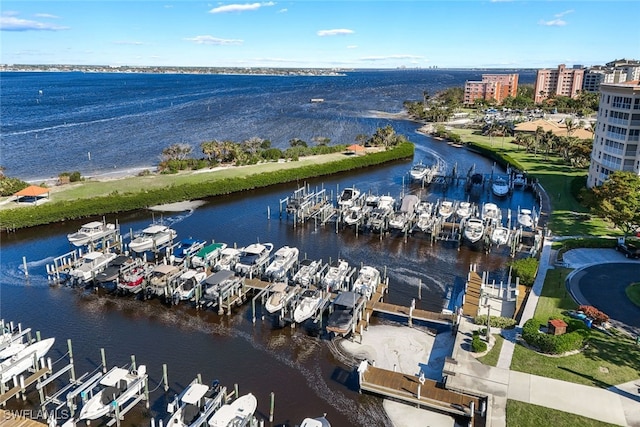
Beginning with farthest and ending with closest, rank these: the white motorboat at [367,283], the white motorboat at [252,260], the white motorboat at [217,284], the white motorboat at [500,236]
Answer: the white motorboat at [500,236] → the white motorboat at [252,260] → the white motorboat at [367,283] → the white motorboat at [217,284]

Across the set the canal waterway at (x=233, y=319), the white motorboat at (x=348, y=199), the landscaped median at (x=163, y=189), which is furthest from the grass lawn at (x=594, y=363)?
the landscaped median at (x=163, y=189)

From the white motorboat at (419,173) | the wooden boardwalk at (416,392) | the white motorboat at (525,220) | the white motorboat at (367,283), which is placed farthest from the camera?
the white motorboat at (419,173)

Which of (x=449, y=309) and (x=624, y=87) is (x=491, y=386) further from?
(x=624, y=87)

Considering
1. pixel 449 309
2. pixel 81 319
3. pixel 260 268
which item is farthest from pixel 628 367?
pixel 81 319

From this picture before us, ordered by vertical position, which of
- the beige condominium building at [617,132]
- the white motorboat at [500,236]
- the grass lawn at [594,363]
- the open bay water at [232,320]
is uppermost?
the beige condominium building at [617,132]

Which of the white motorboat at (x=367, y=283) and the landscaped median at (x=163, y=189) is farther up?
the landscaped median at (x=163, y=189)

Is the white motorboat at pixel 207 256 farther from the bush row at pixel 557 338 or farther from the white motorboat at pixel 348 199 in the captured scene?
the bush row at pixel 557 338
